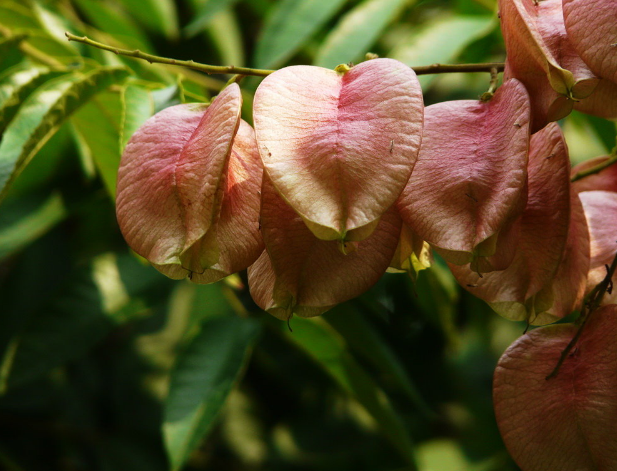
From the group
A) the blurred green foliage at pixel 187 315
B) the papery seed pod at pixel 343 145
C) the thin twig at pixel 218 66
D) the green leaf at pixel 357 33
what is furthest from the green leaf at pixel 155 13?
the papery seed pod at pixel 343 145

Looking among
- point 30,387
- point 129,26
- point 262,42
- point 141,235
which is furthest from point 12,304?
point 141,235

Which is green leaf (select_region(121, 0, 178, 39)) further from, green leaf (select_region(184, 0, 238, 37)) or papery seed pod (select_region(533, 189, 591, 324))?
papery seed pod (select_region(533, 189, 591, 324))

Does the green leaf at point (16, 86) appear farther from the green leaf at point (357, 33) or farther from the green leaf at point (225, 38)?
the green leaf at point (225, 38)

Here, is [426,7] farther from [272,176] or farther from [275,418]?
[272,176]

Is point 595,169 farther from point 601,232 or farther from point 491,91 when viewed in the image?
point 491,91

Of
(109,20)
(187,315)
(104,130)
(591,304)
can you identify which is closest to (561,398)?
(591,304)

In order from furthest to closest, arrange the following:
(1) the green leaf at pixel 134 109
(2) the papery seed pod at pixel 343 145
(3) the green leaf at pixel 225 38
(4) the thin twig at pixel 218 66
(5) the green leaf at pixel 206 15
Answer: (3) the green leaf at pixel 225 38 → (5) the green leaf at pixel 206 15 → (1) the green leaf at pixel 134 109 → (4) the thin twig at pixel 218 66 → (2) the papery seed pod at pixel 343 145
